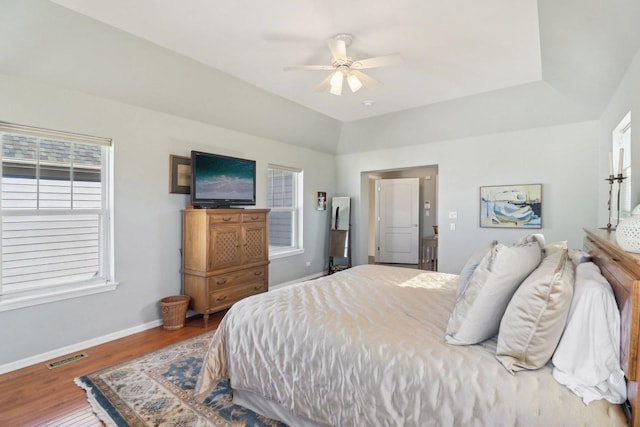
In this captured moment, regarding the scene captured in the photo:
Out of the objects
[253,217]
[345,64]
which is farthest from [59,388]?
[345,64]

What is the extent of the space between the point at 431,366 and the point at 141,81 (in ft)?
11.3

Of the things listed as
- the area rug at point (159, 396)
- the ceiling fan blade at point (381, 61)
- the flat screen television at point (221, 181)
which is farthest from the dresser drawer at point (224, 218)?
the ceiling fan blade at point (381, 61)

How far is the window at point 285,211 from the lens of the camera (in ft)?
17.3

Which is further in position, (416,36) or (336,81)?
(336,81)

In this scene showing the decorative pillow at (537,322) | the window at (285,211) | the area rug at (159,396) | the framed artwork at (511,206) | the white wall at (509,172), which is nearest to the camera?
the decorative pillow at (537,322)

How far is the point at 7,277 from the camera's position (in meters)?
2.69

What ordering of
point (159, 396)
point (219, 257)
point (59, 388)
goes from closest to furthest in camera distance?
point (159, 396) < point (59, 388) < point (219, 257)

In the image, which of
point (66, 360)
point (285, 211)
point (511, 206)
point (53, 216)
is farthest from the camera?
point (285, 211)

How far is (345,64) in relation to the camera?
277 centimetres

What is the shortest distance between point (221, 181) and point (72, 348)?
2205 millimetres

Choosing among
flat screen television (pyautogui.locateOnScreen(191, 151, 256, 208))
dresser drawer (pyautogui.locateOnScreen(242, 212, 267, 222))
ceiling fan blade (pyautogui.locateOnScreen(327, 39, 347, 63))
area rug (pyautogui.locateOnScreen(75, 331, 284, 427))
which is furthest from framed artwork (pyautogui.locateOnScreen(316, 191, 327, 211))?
area rug (pyautogui.locateOnScreen(75, 331, 284, 427))

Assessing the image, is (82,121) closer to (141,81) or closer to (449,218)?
(141,81)

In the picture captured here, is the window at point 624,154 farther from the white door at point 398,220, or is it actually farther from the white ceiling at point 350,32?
the white door at point 398,220

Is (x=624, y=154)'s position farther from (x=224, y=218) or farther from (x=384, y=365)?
(x=224, y=218)
